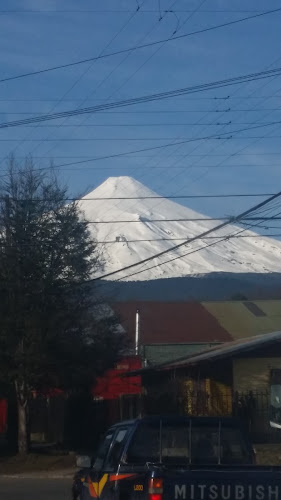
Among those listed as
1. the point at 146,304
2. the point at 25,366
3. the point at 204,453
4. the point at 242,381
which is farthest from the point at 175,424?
the point at 146,304

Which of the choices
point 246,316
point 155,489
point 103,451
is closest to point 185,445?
point 103,451

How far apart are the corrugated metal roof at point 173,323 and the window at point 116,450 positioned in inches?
1668

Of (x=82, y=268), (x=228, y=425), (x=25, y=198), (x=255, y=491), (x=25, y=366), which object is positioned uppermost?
(x=25, y=198)

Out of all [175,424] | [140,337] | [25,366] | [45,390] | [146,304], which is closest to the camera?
[175,424]

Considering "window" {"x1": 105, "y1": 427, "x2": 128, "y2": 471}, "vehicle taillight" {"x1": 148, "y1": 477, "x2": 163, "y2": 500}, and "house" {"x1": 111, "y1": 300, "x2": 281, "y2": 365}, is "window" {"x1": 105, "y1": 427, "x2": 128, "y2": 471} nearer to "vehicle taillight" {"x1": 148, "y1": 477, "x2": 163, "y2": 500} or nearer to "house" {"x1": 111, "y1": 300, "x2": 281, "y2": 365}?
"vehicle taillight" {"x1": 148, "y1": 477, "x2": 163, "y2": 500}

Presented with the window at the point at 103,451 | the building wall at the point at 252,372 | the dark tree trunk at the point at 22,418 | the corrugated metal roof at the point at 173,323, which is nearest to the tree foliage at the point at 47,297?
the dark tree trunk at the point at 22,418

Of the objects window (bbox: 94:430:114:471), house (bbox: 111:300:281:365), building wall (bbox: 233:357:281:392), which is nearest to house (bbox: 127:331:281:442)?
building wall (bbox: 233:357:281:392)

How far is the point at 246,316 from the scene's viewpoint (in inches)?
2320

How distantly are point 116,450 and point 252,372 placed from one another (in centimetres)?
2148

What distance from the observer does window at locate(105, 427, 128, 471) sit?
1009 centimetres

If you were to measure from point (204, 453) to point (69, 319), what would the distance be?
20.0 metres

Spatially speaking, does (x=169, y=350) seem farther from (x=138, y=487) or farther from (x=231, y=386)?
(x=138, y=487)

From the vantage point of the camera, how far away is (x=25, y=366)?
29.2m

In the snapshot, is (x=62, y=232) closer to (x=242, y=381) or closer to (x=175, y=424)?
(x=242, y=381)
